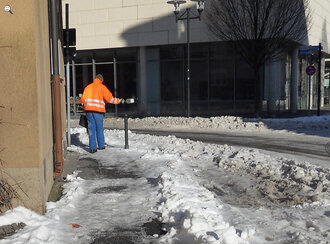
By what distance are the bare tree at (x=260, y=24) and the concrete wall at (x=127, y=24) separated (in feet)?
14.9

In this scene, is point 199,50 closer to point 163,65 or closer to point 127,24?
point 163,65

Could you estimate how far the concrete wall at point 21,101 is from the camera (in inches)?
174

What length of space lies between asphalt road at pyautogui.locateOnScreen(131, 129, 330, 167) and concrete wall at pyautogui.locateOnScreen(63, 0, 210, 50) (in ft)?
35.0

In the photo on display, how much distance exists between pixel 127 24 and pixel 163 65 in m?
3.52

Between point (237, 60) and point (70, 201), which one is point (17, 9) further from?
point (237, 60)

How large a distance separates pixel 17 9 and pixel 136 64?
20723 mm

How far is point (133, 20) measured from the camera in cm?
2400

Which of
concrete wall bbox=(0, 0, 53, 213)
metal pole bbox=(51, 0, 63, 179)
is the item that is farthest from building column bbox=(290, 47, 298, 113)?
concrete wall bbox=(0, 0, 53, 213)

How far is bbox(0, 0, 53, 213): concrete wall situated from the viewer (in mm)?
4418

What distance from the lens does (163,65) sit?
24375 millimetres

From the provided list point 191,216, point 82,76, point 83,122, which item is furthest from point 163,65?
point 191,216

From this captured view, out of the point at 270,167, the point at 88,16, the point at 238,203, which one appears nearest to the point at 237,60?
the point at 88,16

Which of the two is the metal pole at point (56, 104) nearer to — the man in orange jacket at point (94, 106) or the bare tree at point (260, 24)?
the man in orange jacket at point (94, 106)

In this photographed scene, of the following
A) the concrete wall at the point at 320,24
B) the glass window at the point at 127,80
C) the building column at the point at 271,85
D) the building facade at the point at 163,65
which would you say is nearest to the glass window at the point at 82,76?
the building facade at the point at 163,65
